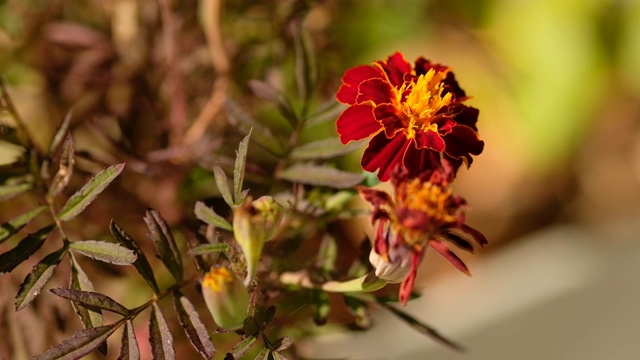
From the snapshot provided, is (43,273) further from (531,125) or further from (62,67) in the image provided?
(531,125)

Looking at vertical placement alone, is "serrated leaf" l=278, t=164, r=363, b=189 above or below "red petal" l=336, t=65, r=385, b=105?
below

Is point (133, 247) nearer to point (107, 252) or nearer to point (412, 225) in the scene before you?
point (107, 252)

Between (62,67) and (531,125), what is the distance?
76 centimetres

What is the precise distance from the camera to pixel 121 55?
733 millimetres

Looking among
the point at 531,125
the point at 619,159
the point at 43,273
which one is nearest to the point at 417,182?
the point at 43,273

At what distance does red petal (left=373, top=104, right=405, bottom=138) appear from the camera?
40cm

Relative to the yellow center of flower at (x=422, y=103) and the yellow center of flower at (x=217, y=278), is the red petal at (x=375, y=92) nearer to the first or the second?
the yellow center of flower at (x=422, y=103)

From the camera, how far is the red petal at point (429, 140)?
383 mm

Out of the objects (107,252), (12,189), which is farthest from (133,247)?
(12,189)

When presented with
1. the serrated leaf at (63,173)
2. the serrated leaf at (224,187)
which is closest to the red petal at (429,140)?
the serrated leaf at (224,187)

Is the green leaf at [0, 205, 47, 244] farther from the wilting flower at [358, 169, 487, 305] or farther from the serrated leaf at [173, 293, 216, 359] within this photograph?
the wilting flower at [358, 169, 487, 305]

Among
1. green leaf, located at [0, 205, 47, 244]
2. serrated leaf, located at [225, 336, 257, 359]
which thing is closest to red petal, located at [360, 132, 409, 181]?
serrated leaf, located at [225, 336, 257, 359]

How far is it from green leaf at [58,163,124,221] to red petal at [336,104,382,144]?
5.0 inches

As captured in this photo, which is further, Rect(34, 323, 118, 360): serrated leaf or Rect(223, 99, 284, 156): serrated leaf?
Rect(223, 99, 284, 156): serrated leaf
